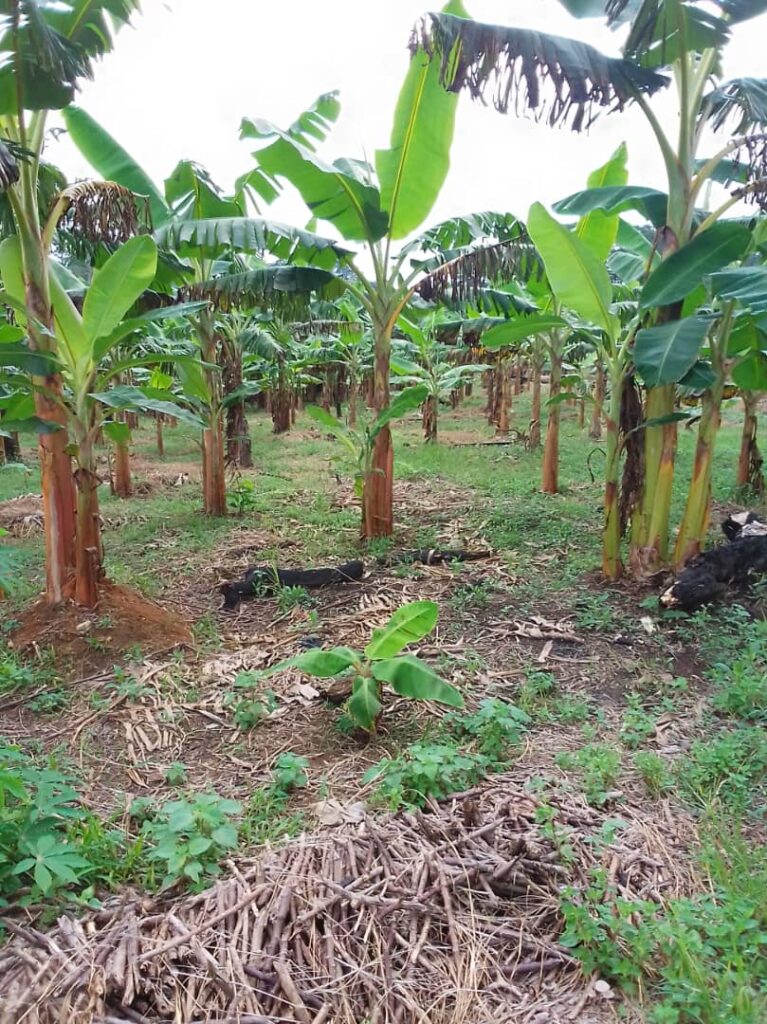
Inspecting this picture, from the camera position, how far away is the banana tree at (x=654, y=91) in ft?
11.9

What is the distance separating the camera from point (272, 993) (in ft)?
5.88

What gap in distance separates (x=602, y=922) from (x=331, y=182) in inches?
205

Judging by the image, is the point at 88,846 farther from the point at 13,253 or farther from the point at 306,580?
the point at 13,253

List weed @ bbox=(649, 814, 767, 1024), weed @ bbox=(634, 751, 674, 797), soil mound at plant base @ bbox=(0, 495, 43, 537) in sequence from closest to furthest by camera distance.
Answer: weed @ bbox=(649, 814, 767, 1024) → weed @ bbox=(634, 751, 674, 797) → soil mound at plant base @ bbox=(0, 495, 43, 537)

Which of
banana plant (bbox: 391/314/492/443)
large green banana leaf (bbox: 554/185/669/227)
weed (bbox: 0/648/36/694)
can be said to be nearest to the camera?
weed (bbox: 0/648/36/694)

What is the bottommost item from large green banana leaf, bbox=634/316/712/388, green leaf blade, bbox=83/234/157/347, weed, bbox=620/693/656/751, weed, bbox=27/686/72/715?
weed, bbox=27/686/72/715

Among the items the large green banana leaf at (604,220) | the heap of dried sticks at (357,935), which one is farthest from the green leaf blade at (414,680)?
the large green banana leaf at (604,220)

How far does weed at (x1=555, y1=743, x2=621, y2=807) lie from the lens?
259 cm

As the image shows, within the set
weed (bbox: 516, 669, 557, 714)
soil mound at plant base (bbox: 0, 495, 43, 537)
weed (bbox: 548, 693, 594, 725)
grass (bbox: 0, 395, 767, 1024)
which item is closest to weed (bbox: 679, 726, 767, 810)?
grass (bbox: 0, 395, 767, 1024)

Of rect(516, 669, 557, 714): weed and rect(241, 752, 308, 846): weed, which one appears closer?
rect(241, 752, 308, 846): weed

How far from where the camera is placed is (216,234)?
484 centimetres

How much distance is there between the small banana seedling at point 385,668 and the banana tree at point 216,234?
2.81 m

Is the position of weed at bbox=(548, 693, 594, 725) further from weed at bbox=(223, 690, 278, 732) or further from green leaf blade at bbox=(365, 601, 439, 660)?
weed at bbox=(223, 690, 278, 732)

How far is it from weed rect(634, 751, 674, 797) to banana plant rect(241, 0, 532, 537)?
378 cm
